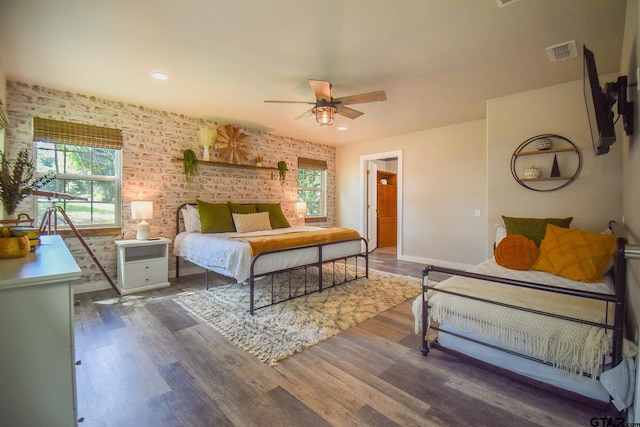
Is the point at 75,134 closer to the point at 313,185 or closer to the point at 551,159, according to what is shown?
the point at 313,185

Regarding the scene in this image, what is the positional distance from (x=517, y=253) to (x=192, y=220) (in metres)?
4.17

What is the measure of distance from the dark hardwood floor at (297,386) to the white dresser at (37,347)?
640 millimetres

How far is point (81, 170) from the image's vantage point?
3691 millimetres

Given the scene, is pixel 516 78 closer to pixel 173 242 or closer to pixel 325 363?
pixel 325 363

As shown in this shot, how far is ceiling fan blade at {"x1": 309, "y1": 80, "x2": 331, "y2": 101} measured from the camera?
2.78m

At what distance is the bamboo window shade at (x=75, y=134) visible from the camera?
3295mm

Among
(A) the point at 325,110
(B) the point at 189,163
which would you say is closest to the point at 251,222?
(B) the point at 189,163

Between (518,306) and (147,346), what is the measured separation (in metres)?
2.74

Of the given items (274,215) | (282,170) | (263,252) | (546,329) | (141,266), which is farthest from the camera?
(282,170)

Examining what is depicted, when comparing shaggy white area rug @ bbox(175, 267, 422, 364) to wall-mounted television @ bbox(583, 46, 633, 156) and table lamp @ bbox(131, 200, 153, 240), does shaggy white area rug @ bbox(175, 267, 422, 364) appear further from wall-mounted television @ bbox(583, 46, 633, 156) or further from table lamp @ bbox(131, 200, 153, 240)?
wall-mounted television @ bbox(583, 46, 633, 156)

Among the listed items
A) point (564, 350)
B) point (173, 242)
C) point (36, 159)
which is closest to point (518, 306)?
point (564, 350)

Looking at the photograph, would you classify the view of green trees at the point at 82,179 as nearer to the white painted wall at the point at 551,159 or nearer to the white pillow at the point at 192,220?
the white pillow at the point at 192,220

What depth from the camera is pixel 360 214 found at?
6.45 m

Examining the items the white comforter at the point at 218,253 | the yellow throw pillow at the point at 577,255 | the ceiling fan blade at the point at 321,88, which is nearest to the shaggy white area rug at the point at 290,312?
the white comforter at the point at 218,253
